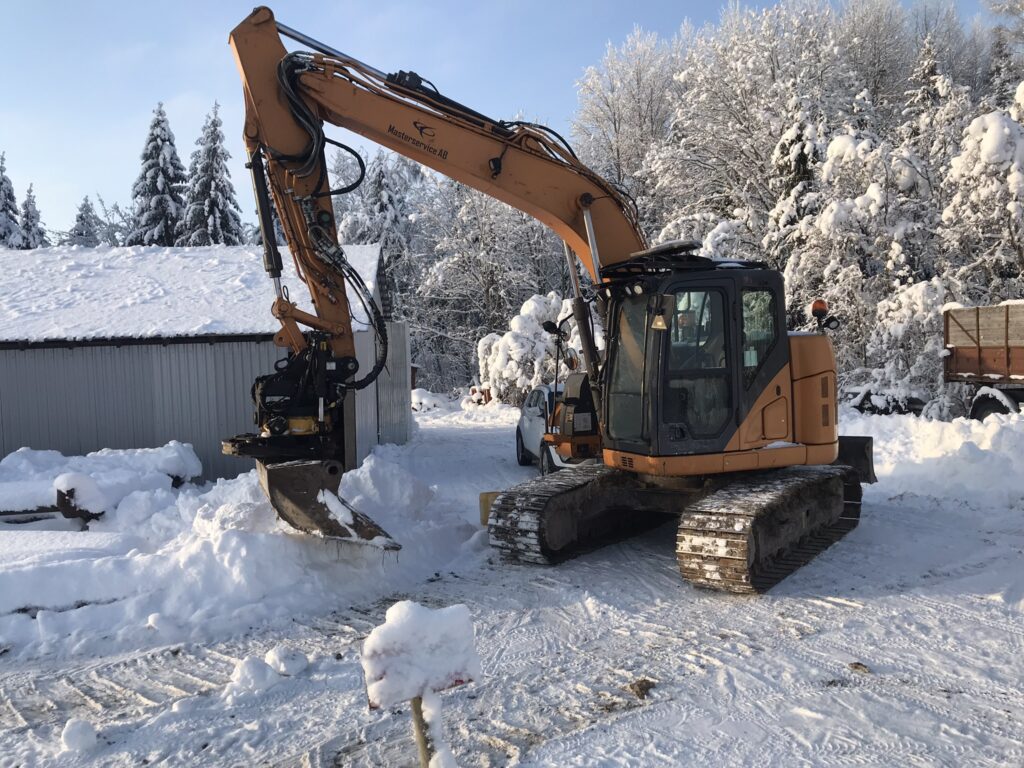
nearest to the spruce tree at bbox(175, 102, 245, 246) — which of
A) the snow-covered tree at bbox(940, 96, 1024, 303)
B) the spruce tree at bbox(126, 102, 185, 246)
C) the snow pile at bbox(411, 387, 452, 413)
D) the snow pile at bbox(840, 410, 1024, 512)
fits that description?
the spruce tree at bbox(126, 102, 185, 246)

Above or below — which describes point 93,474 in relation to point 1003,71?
below

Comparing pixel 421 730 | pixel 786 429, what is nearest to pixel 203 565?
pixel 421 730

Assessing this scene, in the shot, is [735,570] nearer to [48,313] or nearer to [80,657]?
[80,657]

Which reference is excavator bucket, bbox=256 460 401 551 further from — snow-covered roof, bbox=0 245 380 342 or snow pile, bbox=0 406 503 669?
snow-covered roof, bbox=0 245 380 342

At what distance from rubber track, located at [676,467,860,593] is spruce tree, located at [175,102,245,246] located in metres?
34.2

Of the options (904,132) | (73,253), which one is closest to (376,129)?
(73,253)

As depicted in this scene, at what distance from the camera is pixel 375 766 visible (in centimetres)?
370

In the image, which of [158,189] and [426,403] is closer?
[426,403]

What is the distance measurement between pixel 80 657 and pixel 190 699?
1.37 metres

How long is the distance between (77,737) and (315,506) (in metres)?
2.78

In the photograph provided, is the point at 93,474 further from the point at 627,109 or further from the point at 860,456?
the point at 627,109

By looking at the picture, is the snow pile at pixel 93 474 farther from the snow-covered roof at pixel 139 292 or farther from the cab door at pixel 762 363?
the cab door at pixel 762 363

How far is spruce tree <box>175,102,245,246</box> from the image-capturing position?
36.8m

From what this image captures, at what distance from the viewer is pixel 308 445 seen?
23.6 ft
